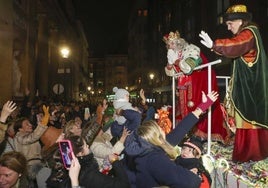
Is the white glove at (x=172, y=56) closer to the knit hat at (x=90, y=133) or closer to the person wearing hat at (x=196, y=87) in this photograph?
the person wearing hat at (x=196, y=87)

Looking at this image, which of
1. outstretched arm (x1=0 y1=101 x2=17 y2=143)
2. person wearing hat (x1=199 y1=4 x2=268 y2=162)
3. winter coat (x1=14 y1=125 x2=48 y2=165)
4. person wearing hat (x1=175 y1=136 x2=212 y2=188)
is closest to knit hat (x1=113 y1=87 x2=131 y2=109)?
winter coat (x1=14 y1=125 x2=48 y2=165)

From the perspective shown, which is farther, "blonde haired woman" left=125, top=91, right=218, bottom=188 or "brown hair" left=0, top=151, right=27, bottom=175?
"brown hair" left=0, top=151, right=27, bottom=175

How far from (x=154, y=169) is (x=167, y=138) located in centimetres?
80

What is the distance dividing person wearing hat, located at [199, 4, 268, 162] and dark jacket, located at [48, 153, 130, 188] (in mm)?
1624

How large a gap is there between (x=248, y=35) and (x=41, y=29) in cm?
2556

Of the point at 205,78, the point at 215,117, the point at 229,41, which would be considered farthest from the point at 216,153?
the point at 229,41

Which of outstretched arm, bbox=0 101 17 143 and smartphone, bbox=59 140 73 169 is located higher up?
outstretched arm, bbox=0 101 17 143

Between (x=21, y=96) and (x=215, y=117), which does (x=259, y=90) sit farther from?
(x=21, y=96)

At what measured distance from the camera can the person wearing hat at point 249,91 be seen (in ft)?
14.9

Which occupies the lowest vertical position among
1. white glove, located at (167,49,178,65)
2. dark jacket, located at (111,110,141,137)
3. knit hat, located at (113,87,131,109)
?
dark jacket, located at (111,110,141,137)

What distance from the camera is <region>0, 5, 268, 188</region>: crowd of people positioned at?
11.5ft

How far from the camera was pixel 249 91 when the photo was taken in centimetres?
462

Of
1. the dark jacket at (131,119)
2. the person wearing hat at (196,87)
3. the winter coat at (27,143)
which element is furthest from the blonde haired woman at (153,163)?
the winter coat at (27,143)

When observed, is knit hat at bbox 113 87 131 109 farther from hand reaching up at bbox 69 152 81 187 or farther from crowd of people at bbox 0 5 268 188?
hand reaching up at bbox 69 152 81 187
